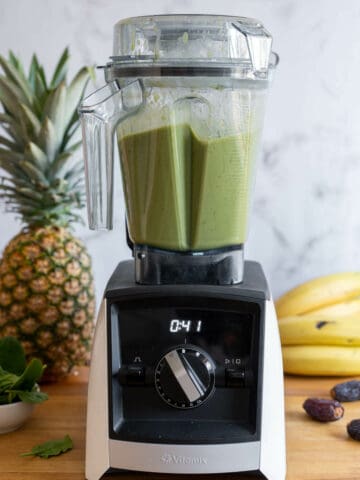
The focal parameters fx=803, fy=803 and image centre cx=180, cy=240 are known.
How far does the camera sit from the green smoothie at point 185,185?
1.01m

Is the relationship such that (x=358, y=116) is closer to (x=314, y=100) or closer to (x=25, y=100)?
(x=314, y=100)

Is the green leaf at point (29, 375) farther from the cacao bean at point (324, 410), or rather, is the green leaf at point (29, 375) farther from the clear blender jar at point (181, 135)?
the cacao bean at point (324, 410)

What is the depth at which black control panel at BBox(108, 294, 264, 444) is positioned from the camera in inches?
38.5

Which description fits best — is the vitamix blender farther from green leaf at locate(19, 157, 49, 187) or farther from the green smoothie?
green leaf at locate(19, 157, 49, 187)

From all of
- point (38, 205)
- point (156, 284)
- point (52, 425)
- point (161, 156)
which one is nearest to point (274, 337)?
point (156, 284)

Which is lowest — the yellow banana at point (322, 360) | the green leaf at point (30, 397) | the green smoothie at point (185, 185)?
the yellow banana at point (322, 360)

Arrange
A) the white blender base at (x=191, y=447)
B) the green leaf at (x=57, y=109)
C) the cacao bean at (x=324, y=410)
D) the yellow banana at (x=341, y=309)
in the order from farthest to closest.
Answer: the yellow banana at (x=341, y=309)
the green leaf at (x=57, y=109)
the cacao bean at (x=324, y=410)
the white blender base at (x=191, y=447)

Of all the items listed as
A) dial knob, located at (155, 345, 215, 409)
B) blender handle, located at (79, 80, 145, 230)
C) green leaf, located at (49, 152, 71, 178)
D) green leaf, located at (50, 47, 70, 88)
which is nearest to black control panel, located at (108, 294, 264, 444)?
dial knob, located at (155, 345, 215, 409)

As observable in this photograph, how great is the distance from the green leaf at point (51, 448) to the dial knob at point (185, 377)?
0.19m

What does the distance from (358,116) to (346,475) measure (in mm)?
726

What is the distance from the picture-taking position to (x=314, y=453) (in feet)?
3.53

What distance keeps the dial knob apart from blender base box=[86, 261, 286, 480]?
0.01 meters

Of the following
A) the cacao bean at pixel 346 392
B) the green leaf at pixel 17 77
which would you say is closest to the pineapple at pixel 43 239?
the green leaf at pixel 17 77

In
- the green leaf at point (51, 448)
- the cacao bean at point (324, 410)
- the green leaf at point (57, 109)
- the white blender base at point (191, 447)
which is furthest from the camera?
the green leaf at point (57, 109)
